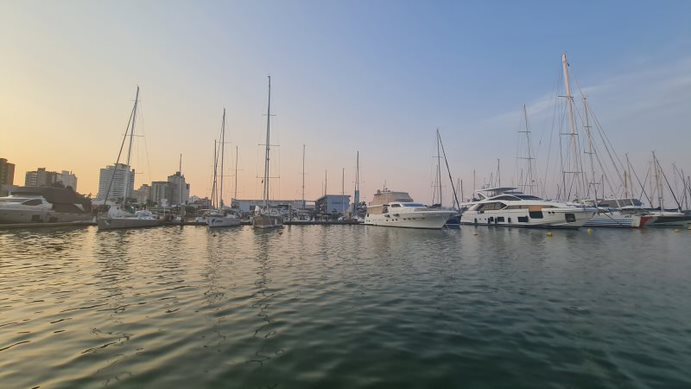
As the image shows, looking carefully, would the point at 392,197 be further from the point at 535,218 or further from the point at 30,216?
the point at 30,216

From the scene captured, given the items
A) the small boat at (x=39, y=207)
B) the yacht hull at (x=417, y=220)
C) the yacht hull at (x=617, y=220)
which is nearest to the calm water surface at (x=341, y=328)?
the yacht hull at (x=417, y=220)

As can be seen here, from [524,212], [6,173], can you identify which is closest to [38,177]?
[6,173]

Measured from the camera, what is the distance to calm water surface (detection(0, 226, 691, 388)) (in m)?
5.80

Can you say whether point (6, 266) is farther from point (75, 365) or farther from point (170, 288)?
point (75, 365)

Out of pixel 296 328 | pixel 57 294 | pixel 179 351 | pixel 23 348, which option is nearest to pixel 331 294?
pixel 296 328

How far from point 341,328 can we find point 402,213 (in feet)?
185

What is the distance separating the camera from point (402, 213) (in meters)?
63.8

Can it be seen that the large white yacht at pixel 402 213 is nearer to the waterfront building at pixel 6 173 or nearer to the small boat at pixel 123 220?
the small boat at pixel 123 220

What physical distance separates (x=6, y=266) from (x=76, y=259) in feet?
10.3

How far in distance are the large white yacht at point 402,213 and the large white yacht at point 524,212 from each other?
1575cm

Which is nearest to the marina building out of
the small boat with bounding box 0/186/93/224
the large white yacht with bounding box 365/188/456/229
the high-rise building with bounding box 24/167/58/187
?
the high-rise building with bounding box 24/167/58/187

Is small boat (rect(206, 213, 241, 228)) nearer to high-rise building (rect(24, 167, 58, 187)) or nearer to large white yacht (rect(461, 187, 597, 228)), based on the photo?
large white yacht (rect(461, 187, 597, 228))

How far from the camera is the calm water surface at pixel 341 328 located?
5797 mm

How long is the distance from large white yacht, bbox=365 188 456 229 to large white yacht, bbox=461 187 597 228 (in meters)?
15.7
